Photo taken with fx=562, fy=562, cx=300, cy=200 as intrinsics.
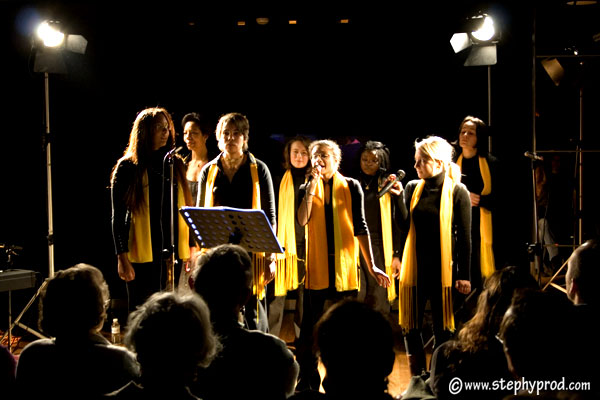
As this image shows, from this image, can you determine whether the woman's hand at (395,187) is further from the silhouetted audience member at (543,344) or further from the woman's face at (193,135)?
the silhouetted audience member at (543,344)

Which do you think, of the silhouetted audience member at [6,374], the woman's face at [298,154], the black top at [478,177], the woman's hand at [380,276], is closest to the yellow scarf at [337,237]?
the woman's hand at [380,276]

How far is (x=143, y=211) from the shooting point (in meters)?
3.68

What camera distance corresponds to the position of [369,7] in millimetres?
4957

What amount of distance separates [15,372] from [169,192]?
1.96 m

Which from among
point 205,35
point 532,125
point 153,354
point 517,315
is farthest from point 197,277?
point 205,35

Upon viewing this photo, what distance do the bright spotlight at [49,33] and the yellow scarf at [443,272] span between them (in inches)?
130

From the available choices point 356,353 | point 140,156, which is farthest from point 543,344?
point 140,156

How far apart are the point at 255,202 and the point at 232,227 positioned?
0.59 meters

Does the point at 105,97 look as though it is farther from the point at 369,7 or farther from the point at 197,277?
the point at 197,277

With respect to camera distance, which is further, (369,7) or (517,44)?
(369,7)

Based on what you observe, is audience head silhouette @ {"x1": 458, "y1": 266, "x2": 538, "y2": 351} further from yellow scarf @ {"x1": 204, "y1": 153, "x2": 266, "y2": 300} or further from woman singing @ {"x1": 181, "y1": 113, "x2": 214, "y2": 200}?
woman singing @ {"x1": 181, "y1": 113, "x2": 214, "y2": 200}

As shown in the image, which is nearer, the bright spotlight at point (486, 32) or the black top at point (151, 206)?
the black top at point (151, 206)

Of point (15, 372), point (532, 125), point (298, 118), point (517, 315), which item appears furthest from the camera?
point (298, 118)

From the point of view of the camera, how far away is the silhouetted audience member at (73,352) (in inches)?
71.1
